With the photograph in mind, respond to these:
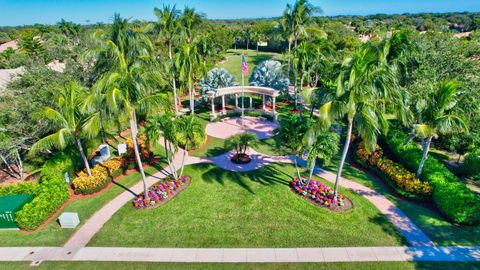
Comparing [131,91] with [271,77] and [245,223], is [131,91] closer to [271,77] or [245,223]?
[245,223]

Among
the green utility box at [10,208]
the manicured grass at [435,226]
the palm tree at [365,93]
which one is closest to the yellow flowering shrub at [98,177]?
the green utility box at [10,208]

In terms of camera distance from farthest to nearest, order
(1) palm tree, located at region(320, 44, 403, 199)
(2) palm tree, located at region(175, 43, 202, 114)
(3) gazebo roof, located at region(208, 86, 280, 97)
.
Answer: (3) gazebo roof, located at region(208, 86, 280, 97), (2) palm tree, located at region(175, 43, 202, 114), (1) palm tree, located at region(320, 44, 403, 199)

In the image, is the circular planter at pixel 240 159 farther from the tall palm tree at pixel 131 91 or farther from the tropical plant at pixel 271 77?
the tropical plant at pixel 271 77

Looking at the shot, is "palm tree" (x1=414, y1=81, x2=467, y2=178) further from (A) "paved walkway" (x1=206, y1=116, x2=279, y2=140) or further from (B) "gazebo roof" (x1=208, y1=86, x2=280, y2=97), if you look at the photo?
(B) "gazebo roof" (x1=208, y1=86, x2=280, y2=97)

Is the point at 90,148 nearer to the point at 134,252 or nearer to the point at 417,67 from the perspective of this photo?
the point at 134,252

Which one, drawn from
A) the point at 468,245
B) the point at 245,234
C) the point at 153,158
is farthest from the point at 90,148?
the point at 468,245

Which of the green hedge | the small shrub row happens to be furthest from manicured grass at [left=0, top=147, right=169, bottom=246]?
the green hedge

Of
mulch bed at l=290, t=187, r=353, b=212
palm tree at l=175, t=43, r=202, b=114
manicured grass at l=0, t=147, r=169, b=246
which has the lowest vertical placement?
manicured grass at l=0, t=147, r=169, b=246
